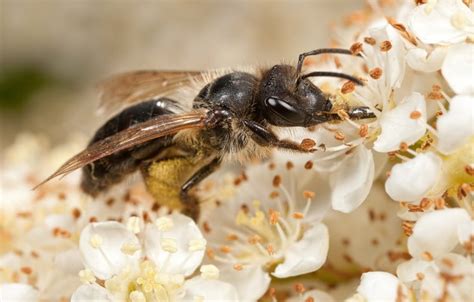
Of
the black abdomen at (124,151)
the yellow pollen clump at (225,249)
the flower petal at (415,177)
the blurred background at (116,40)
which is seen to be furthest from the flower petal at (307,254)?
the blurred background at (116,40)

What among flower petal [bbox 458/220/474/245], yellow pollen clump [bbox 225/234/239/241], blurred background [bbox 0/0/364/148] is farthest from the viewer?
blurred background [bbox 0/0/364/148]

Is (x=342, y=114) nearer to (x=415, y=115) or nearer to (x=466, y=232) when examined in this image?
(x=415, y=115)

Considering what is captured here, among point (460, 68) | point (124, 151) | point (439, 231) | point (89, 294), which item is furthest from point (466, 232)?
point (124, 151)

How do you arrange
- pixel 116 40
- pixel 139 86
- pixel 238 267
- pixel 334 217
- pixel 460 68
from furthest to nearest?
1. pixel 116 40
2. pixel 139 86
3. pixel 334 217
4. pixel 238 267
5. pixel 460 68

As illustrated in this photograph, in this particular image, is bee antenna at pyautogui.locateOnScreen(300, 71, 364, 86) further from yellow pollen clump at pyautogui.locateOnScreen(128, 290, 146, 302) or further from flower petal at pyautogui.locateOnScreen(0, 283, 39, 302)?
flower petal at pyautogui.locateOnScreen(0, 283, 39, 302)

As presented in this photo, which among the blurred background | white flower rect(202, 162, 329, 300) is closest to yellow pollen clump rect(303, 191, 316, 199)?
white flower rect(202, 162, 329, 300)

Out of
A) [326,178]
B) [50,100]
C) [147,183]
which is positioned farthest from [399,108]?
[50,100]
